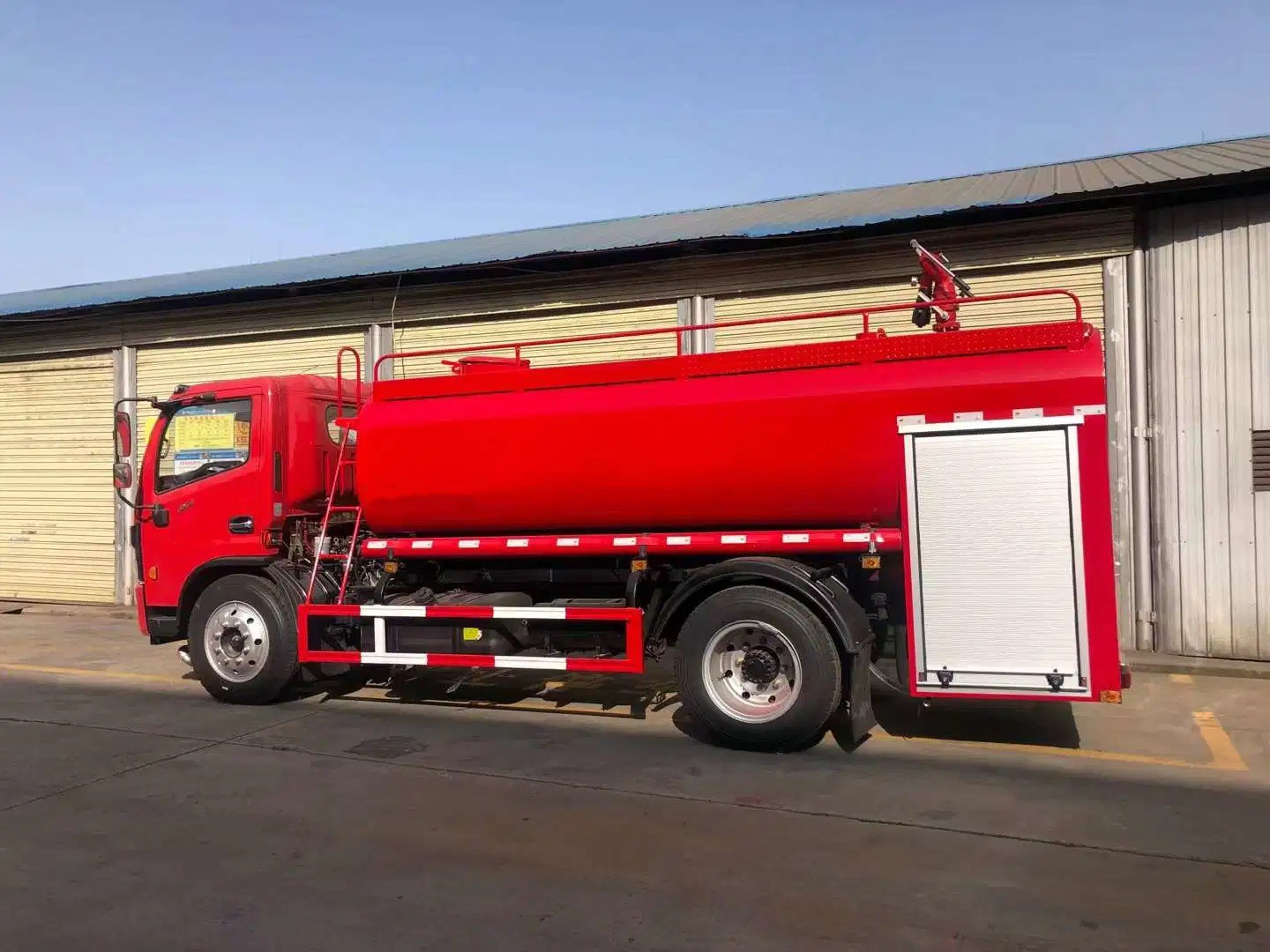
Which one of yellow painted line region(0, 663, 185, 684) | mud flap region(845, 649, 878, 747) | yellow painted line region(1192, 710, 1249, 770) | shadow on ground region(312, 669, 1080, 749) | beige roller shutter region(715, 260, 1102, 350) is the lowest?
yellow painted line region(1192, 710, 1249, 770)

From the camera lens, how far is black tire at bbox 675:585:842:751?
673 centimetres

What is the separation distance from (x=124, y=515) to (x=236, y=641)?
795 centimetres

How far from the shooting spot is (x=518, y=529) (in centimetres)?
806

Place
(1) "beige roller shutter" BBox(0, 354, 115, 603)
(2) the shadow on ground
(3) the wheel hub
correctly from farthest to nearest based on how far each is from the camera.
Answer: (1) "beige roller shutter" BBox(0, 354, 115, 603)
(2) the shadow on ground
(3) the wheel hub

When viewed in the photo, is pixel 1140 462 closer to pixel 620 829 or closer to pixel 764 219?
pixel 764 219

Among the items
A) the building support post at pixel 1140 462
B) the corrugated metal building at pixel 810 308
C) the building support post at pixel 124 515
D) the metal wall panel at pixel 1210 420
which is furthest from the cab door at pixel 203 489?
the metal wall panel at pixel 1210 420

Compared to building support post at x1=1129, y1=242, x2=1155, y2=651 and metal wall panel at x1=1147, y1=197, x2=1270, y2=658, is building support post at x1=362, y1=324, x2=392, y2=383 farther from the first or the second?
metal wall panel at x1=1147, y1=197, x2=1270, y2=658

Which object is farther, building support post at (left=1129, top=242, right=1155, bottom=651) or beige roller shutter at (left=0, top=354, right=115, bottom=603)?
beige roller shutter at (left=0, top=354, right=115, bottom=603)

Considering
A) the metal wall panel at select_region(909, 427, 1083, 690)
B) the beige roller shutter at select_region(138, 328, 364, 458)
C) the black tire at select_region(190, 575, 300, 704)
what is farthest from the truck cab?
the metal wall panel at select_region(909, 427, 1083, 690)

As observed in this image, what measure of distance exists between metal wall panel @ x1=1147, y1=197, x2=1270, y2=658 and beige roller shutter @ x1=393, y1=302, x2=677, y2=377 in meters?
5.37

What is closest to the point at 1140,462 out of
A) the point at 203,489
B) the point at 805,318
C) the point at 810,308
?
the point at 810,308

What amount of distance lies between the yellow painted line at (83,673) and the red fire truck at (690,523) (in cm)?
107

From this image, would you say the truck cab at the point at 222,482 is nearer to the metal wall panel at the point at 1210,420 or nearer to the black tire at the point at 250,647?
the black tire at the point at 250,647

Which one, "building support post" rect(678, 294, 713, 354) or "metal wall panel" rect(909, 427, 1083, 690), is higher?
"building support post" rect(678, 294, 713, 354)
